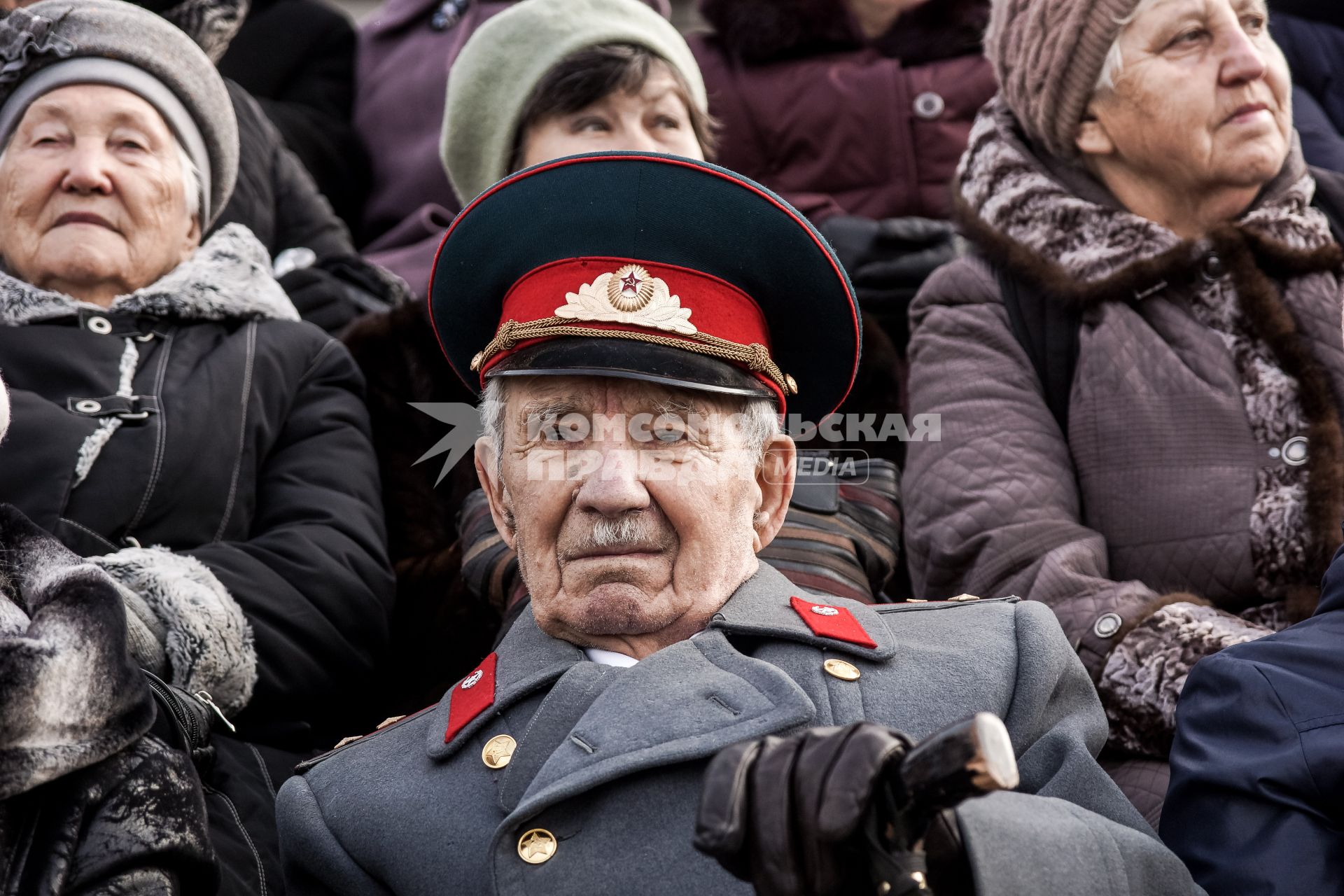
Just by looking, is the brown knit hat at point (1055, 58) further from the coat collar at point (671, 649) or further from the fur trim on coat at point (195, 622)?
the fur trim on coat at point (195, 622)

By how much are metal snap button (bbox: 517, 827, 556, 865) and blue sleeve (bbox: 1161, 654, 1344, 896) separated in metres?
1.01

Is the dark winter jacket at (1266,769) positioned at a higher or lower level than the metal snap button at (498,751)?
higher

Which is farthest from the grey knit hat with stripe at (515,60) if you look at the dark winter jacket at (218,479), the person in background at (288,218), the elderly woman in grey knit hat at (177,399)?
the dark winter jacket at (218,479)

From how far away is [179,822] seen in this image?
2.75m

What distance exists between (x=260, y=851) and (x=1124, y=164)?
104 inches

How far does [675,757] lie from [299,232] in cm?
316

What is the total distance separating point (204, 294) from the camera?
13.4 feet

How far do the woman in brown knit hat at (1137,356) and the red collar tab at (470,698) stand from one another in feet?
4.19

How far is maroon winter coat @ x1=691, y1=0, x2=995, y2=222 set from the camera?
539 cm

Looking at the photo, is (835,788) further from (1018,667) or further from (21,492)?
(21,492)

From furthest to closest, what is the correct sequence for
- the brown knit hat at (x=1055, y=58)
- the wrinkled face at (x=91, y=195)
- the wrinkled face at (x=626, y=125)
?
the wrinkled face at (x=626, y=125)
the brown knit hat at (x=1055, y=58)
the wrinkled face at (x=91, y=195)

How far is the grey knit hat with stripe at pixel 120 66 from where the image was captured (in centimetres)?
424

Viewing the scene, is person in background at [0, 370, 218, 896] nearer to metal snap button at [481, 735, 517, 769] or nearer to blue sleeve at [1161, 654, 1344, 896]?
metal snap button at [481, 735, 517, 769]

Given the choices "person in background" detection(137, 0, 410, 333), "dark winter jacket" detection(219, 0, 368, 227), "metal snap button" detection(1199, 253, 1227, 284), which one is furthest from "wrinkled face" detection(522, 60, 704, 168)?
"dark winter jacket" detection(219, 0, 368, 227)
